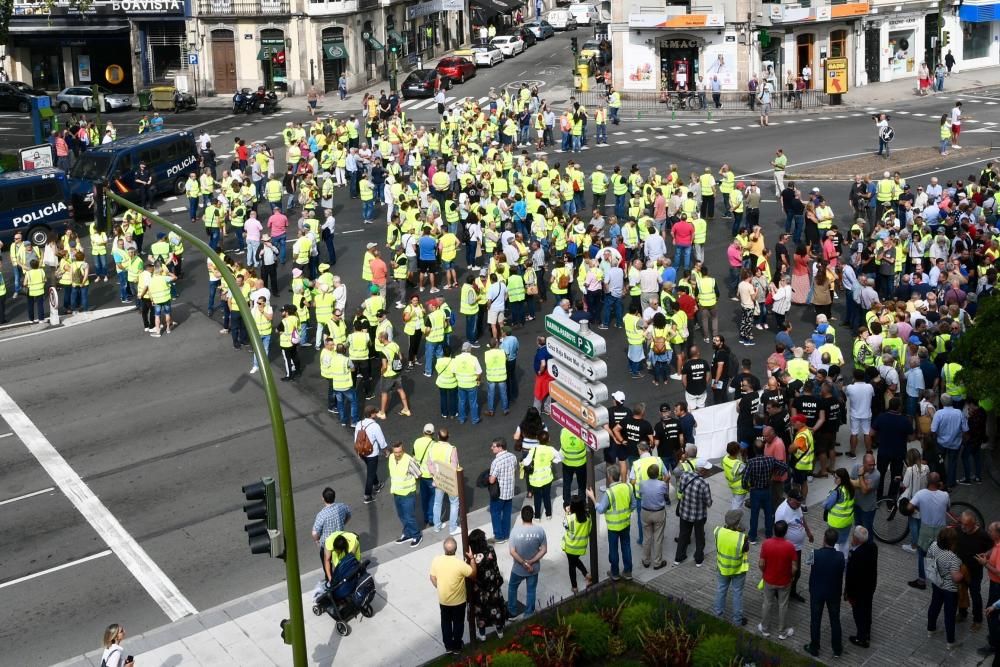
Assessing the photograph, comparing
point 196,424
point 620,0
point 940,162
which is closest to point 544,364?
point 196,424

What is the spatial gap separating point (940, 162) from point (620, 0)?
2244 cm

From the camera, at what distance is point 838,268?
29.2 meters

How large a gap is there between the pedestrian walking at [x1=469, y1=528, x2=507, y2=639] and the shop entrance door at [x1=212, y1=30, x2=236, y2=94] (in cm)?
5364

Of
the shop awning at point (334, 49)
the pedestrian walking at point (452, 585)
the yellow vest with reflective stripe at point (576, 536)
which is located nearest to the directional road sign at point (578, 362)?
the yellow vest with reflective stripe at point (576, 536)

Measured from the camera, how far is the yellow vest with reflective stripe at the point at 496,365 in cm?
2338

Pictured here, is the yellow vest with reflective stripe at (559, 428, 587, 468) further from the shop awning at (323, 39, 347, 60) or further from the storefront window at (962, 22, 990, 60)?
the storefront window at (962, 22, 990, 60)

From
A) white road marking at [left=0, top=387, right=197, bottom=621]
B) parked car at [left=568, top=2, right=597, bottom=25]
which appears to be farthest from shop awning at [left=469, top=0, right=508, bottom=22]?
white road marking at [left=0, top=387, right=197, bottom=621]

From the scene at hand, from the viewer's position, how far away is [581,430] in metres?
16.6

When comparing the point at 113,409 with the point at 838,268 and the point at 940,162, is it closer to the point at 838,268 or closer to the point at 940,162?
the point at 838,268

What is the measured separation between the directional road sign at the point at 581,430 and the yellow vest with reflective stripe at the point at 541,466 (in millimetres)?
1690

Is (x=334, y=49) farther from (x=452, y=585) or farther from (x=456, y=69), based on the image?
(x=452, y=585)

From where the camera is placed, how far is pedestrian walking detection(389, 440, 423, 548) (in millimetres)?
18641

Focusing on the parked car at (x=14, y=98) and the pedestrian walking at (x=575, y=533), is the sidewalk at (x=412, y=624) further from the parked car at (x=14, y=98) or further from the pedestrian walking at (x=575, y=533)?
the parked car at (x=14, y=98)

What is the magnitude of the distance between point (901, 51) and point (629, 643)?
182 ft
